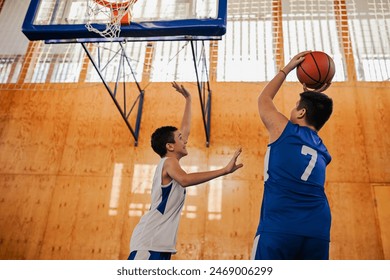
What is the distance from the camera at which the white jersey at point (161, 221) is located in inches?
110

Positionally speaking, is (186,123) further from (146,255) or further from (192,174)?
(146,255)

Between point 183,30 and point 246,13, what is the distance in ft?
7.90

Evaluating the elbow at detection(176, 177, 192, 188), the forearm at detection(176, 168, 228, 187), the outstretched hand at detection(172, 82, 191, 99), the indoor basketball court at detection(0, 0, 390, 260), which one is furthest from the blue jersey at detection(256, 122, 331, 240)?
the indoor basketball court at detection(0, 0, 390, 260)

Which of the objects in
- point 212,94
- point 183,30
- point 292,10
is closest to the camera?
point 183,30

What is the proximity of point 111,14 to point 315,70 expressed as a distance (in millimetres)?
2089

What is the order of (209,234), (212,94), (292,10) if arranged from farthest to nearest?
(212,94) → (292,10) → (209,234)

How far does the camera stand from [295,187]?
2133mm

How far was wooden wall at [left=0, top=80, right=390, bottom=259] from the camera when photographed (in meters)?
5.13

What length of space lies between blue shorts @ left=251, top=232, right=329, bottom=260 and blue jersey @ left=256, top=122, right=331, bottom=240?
33 mm

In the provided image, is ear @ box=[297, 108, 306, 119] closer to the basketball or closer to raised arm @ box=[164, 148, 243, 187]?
raised arm @ box=[164, 148, 243, 187]

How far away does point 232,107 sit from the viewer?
586 cm

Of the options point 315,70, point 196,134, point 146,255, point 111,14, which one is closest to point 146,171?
point 196,134
